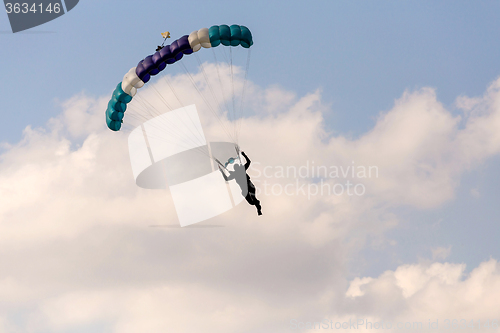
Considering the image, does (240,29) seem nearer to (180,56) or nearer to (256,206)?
(180,56)

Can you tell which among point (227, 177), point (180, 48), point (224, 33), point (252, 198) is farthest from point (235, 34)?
point (252, 198)

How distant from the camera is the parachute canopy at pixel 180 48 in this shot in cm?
2473

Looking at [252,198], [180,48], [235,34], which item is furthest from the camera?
[252,198]

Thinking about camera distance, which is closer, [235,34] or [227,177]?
[227,177]

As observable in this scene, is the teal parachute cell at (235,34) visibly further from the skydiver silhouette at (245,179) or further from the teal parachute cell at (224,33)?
the skydiver silhouette at (245,179)

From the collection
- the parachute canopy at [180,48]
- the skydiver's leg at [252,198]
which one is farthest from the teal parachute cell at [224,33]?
the skydiver's leg at [252,198]

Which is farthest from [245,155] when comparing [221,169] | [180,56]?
[180,56]

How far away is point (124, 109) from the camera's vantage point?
26.6 metres

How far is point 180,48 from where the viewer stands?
24641 mm

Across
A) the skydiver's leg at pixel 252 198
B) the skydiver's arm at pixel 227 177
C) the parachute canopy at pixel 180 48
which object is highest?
the parachute canopy at pixel 180 48

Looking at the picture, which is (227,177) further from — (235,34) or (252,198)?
(235,34)

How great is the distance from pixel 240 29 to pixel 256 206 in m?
8.93

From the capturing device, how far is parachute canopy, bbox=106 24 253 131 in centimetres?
2473

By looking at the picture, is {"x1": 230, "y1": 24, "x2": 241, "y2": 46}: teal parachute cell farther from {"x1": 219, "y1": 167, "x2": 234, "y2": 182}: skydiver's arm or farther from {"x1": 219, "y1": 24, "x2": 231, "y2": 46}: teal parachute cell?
{"x1": 219, "y1": 167, "x2": 234, "y2": 182}: skydiver's arm
